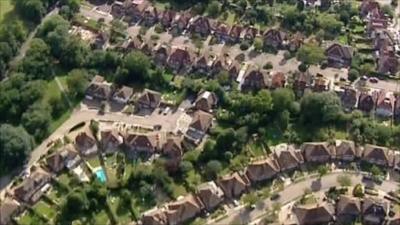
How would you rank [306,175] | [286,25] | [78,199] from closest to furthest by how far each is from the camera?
[78,199], [306,175], [286,25]

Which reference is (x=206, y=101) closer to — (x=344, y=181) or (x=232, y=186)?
(x=232, y=186)

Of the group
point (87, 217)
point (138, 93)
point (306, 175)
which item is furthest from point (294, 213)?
point (138, 93)

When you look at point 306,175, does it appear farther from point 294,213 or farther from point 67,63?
point 67,63

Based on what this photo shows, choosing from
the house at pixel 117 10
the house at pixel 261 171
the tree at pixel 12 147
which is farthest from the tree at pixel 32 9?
the house at pixel 261 171

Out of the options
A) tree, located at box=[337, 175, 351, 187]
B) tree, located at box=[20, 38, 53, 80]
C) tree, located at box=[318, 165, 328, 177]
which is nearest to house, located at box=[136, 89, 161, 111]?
tree, located at box=[20, 38, 53, 80]

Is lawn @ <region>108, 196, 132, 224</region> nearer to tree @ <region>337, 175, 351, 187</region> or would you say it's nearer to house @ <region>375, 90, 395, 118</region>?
tree @ <region>337, 175, 351, 187</region>

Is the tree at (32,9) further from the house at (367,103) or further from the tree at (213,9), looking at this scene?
the house at (367,103)
